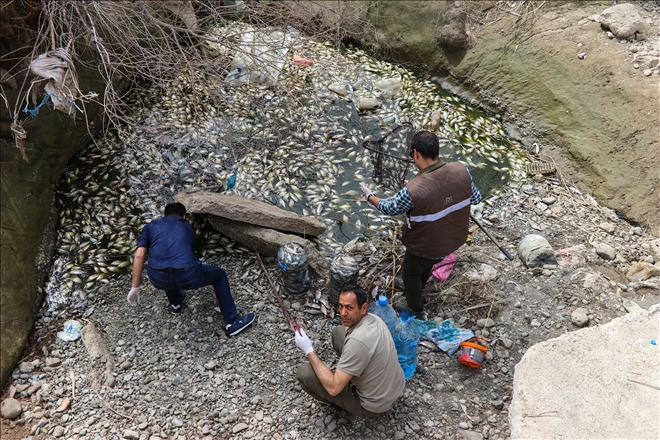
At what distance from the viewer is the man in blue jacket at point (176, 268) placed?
13.4 ft

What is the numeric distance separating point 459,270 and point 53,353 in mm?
3998

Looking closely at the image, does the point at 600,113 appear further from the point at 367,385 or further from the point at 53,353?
the point at 53,353

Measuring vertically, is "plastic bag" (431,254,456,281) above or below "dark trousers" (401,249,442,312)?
Answer: below

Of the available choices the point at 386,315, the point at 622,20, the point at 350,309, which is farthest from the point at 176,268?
the point at 622,20

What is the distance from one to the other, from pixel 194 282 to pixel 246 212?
102cm

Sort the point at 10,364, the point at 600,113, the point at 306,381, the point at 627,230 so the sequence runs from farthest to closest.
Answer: the point at 600,113 → the point at 627,230 → the point at 10,364 → the point at 306,381

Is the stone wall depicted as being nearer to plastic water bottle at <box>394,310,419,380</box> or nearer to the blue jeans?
the blue jeans

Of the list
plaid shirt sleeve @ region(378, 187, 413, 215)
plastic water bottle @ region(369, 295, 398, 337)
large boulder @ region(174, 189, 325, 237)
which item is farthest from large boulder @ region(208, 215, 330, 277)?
plaid shirt sleeve @ region(378, 187, 413, 215)

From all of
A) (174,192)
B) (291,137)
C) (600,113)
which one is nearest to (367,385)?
(174,192)

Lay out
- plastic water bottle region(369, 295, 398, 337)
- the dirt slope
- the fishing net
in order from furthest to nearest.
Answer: the fishing net < the dirt slope < plastic water bottle region(369, 295, 398, 337)

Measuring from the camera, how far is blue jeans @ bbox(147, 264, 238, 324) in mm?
4094

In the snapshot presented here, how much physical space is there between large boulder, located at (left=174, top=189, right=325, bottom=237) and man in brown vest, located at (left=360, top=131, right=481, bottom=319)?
4.11 ft

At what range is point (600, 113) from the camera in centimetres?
609

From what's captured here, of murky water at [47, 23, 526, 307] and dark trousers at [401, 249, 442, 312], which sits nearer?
dark trousers at [401, 249, 442, 312]
